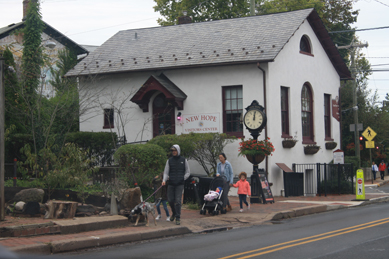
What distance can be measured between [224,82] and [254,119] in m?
3.98

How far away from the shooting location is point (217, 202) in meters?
13.2

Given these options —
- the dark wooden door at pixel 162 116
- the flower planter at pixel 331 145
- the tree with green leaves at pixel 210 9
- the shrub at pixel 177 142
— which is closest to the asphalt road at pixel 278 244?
the shrub at pixel 177 142

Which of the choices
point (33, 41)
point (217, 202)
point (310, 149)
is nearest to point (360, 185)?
point (310, 149)

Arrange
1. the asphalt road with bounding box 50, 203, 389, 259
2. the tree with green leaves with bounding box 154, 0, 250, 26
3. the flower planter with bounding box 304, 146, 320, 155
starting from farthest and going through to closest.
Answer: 1. the tree with green leaves with bounding box 154, 0, 250, 26
2. the flower planter with bounding box 304, 146, 320, 155
3. the asphalt road with bounding box 50, 203, 389, 259

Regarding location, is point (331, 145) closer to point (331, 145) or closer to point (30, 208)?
point (331, 145)

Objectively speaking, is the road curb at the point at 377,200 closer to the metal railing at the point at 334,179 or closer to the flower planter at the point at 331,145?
the metal railing at the point at 334,179

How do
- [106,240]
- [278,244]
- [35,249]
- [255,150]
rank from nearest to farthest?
1. [35,249]
2. [278,244]
3. [106,240]
4. [255,150]

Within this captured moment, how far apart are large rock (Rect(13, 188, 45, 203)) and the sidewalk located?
3.44ft

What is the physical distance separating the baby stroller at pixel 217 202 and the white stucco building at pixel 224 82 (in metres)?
6.13

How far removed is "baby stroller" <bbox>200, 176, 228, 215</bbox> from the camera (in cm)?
1323

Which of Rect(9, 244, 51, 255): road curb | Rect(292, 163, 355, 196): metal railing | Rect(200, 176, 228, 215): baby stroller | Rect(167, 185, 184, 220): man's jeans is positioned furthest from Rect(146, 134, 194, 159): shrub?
Rect(9, 244, 51, 255): road curb

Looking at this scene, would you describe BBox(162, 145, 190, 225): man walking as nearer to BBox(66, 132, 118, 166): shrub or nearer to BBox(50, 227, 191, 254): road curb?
BBox(50, 227, 191, 254): road curb

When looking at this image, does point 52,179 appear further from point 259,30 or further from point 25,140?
point 259,30

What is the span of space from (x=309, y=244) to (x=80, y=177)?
23.2 ft
